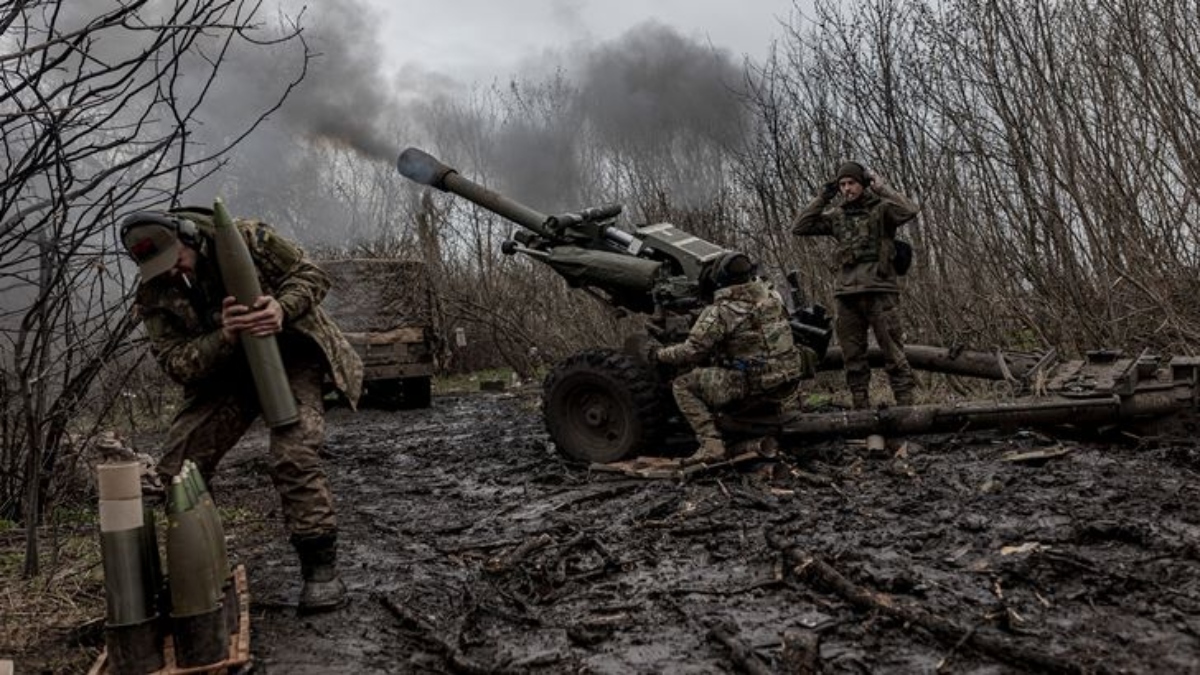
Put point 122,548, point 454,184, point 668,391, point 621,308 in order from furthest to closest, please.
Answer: point 454,184 < point 621,308 < point 668,391 < point 122,548

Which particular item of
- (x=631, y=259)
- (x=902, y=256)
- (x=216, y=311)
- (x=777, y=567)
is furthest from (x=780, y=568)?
(x=902, y=256)

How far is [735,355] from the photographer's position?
567 cm

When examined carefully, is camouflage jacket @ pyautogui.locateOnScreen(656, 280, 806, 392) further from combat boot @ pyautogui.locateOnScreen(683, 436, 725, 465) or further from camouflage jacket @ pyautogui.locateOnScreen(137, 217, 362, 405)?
camouflage jacket @ pyautogui.locateOnScreen(137, 217, 362, 405)

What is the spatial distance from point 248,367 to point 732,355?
9.52 feet

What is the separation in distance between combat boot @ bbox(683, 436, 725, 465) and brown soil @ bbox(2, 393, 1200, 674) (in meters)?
0.09

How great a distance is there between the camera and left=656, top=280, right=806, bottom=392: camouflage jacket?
5633mm

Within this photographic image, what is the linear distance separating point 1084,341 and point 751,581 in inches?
199

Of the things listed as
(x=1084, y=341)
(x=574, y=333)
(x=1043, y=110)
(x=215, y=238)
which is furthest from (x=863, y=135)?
(x=215, y=238)

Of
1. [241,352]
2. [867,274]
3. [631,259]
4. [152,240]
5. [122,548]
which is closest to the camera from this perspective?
[122,548]

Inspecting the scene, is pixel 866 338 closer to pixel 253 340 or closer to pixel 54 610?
pixel 253 340

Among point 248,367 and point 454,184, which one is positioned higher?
point 454,184

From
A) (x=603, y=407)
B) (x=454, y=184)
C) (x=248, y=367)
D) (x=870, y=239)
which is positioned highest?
(x=454, y=184)

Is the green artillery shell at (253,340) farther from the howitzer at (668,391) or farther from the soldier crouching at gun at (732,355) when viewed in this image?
the howitzer at (668,391)

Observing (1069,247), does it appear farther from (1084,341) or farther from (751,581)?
(751,581)
